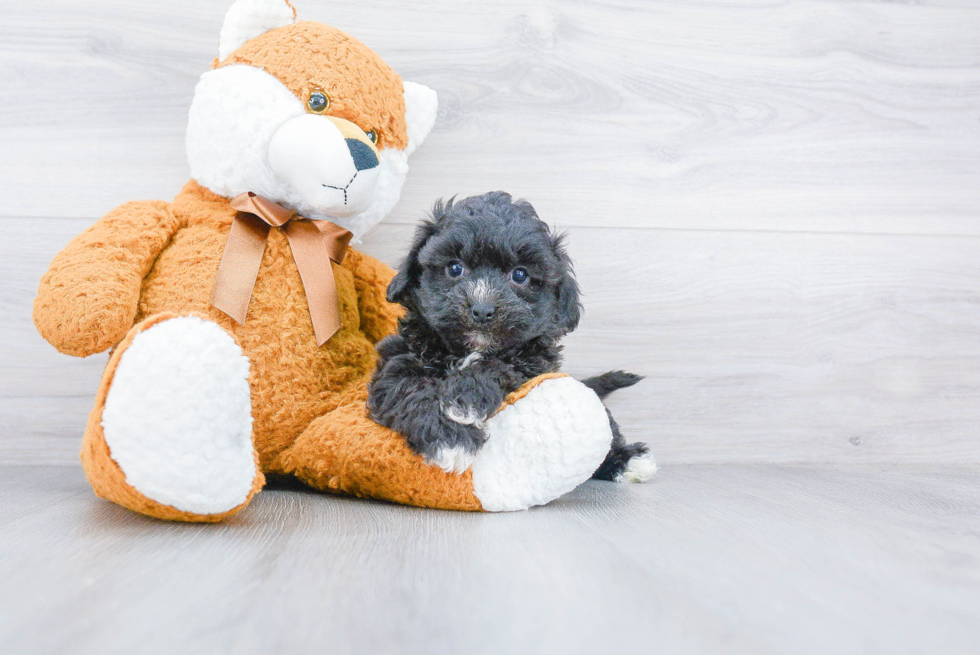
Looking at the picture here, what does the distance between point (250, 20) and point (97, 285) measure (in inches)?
18.5

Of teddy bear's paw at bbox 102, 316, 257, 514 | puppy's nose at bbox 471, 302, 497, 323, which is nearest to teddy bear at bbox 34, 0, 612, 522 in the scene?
teddy bear's paw at bbox 102, 316, 257, 514

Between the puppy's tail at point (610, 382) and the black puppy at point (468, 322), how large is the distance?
0.92ft

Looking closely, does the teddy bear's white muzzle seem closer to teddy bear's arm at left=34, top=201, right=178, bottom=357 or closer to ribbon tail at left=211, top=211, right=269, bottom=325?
ribbon tail at left=211, top=211, right=269, bottom=325

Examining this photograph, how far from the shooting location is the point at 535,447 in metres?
0.89

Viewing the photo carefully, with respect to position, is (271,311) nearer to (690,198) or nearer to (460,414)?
A: (460,414)

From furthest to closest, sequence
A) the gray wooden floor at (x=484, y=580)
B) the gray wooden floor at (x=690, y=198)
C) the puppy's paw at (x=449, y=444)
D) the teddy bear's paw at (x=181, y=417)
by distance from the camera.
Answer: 1. the gray wooden floor at (x=690, y=198)
2. the puppy's paw at (x=449, y=444)
3. the teddy bear's paw at (x=181, y=417)
4. the gray wooden floor at (x=484, y=580)

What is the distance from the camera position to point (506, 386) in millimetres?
928

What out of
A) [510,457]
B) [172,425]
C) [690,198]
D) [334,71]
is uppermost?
[334,71]

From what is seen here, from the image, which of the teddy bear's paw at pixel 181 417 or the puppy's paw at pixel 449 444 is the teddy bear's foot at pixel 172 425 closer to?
the teddy bear's paw at pixel 181 417

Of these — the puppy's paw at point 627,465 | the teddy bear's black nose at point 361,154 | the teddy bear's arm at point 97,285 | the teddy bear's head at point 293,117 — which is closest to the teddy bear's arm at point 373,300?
the teddy bear's head at point 293,117

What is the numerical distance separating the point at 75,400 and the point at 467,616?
102cm

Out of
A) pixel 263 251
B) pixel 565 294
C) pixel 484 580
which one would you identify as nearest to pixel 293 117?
pixel 263 251

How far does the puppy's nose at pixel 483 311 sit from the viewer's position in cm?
86

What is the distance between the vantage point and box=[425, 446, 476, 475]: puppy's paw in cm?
85
